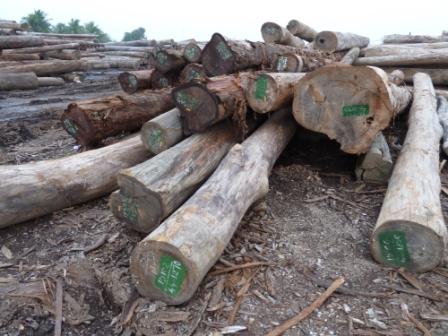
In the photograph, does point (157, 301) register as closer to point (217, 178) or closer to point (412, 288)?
point (217, 178)

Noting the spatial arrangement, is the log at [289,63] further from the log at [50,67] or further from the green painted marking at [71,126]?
the log at [50,67]

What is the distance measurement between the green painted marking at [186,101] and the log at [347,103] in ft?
3.22

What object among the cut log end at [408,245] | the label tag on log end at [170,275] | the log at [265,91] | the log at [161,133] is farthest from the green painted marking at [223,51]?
the label tag on log end at [170,275]

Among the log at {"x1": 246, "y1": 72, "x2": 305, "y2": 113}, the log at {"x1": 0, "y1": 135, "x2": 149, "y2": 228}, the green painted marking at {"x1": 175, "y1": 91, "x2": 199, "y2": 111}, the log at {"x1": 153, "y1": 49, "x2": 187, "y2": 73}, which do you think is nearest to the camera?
the log at {"x1": 0, "y1": 135, "x2": 149, "y2": 228}

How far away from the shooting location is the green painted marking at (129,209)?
119 inches

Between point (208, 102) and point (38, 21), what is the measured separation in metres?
36.1

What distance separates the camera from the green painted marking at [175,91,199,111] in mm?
3627

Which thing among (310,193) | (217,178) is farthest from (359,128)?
Result: (217,178)

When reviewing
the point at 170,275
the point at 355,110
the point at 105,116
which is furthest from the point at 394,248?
the point at 105,116

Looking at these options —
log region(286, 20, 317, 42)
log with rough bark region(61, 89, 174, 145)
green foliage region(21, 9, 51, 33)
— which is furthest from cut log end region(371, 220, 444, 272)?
green foliage region(21, 9, 51, 33)

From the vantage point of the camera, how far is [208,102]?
11.7 ft

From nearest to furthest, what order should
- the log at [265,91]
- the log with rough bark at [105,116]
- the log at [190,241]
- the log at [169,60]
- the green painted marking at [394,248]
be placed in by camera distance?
1. the log at [190,241]
2. the green painted marking at [394,248]
3. the log at [265,91]
4. the log with rough bark at [105,116]
5. the log at [169,60]

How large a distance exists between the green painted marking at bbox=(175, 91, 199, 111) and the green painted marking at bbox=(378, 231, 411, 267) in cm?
193

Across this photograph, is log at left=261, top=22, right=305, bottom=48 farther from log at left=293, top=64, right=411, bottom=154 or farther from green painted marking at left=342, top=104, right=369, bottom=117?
green painted marking at left=342, top=104, right=369, bottom=117
